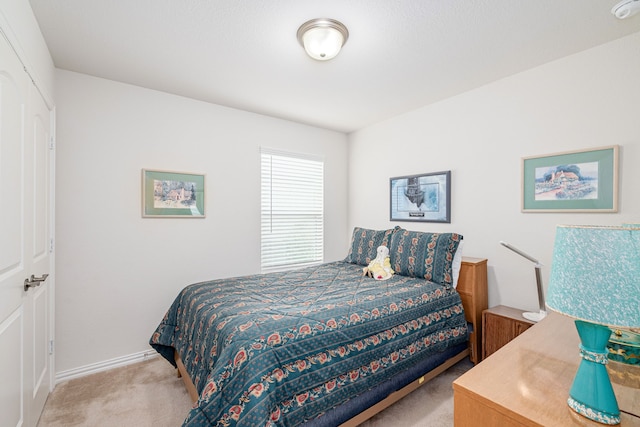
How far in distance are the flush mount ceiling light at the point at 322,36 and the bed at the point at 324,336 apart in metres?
1.75

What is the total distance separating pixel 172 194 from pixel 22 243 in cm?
143

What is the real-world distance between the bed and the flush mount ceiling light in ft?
5.75

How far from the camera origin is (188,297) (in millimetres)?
2316

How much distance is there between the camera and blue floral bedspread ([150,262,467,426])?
1376 millimetres

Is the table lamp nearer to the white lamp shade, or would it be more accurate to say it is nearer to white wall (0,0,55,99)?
the white lamp shade

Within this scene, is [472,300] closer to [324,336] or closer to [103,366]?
[324,336]

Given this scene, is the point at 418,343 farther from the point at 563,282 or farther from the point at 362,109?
the point at 362,109

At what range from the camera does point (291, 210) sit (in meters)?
3.90

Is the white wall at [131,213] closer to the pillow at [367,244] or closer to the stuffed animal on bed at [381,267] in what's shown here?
the pillow at [367,244]

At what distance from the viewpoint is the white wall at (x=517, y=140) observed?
2.09 m

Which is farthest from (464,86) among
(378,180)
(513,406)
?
(513,406)

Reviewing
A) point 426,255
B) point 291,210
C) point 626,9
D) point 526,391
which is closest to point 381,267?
point 426,255

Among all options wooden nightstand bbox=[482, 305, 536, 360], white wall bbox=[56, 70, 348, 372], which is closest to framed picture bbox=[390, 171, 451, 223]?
wooden nightstand bbox=[482, 305, 536, 360]

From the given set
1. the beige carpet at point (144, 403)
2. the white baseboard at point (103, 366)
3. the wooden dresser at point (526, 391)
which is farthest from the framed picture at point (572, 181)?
the white baseboard at point (103, 366)
